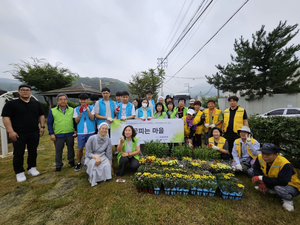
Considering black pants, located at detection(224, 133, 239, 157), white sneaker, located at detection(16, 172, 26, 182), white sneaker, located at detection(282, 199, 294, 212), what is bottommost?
white sneaker, located at detection(282, 199, 294, 212)

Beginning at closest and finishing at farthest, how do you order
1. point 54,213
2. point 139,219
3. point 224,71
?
point 139,219 → point 54,213 → point 224,71

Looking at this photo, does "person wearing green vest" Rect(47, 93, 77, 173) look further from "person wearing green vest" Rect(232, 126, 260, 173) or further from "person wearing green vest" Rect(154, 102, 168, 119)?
"person wearing green vest" Rect(232, 126, 260, 173)

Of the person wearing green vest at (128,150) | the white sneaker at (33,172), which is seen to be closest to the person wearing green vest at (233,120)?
the person wearing green vest at (128,150)

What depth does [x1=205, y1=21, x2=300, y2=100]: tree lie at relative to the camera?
11.2 m

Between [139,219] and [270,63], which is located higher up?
[270,63]

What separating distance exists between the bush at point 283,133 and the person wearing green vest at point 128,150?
11.9 feet

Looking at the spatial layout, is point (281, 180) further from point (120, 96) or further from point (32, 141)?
point (32, 141)

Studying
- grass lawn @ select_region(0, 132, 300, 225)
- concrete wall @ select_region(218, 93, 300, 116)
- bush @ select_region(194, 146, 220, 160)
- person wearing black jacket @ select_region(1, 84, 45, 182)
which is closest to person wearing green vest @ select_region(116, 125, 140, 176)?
grass lawn @ select_region(0, 132, 300, 225)

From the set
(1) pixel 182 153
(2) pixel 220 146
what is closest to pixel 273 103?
(2) pixel 220 146

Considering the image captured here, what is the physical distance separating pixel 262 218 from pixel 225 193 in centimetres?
57

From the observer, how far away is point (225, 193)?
102 inches

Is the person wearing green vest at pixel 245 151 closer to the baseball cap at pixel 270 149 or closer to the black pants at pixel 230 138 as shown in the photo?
the black pants at pixel 230 138

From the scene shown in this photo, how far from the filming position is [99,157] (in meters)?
3.32

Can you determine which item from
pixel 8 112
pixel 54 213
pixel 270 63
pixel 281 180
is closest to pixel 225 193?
pixel 281 180
